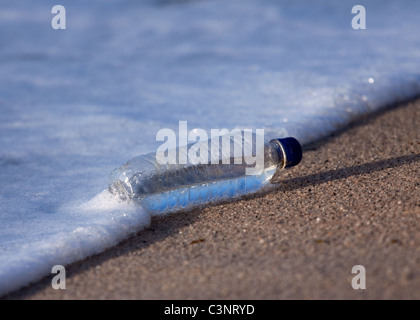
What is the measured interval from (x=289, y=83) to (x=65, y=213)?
2543 millimetres

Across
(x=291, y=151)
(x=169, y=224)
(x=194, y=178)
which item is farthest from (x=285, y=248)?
(x=194, y=178)

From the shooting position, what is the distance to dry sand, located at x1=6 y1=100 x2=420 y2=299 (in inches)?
72.2

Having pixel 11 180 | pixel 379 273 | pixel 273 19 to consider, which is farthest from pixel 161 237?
pixel 273 19

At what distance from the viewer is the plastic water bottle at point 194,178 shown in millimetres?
2670

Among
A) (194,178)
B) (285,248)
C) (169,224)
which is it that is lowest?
(285,248)

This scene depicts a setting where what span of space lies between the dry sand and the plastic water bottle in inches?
4.2

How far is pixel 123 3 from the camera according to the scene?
27.6ft

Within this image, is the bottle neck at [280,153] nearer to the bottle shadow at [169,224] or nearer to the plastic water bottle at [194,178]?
the plastic water bottle at [194,178]

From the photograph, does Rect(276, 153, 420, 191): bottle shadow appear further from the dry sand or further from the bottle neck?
the bottle neck

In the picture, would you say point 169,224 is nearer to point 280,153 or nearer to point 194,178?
point 194,178

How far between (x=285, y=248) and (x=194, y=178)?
0.82 m

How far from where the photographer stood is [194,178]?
2.79m

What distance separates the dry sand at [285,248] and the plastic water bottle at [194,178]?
0.11 metres
